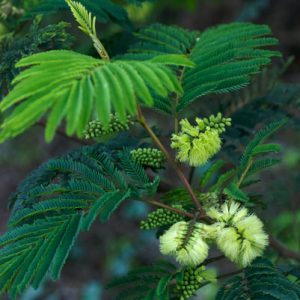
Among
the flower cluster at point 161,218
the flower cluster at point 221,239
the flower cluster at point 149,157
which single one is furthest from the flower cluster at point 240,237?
the flower cluster at point 149,157

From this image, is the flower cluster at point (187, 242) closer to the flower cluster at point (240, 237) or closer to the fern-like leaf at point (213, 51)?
the flower cluster at point (240, 237)

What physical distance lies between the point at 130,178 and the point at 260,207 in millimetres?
416

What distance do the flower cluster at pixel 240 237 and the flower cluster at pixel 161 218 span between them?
109mm

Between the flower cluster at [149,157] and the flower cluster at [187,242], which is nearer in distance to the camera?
the flower cluster at [187,242]

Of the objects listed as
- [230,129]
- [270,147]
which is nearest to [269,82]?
[230,129]

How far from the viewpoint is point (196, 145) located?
1.22 meters

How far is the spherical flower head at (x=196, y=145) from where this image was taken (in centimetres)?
122

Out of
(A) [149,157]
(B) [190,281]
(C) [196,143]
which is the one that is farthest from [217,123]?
(B) [190,281]

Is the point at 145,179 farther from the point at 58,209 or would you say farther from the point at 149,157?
the point at 58,209

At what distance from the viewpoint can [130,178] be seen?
4.48ft

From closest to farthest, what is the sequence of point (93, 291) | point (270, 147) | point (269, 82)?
point (270, 147) < point (269, 82) < point (93, 291)

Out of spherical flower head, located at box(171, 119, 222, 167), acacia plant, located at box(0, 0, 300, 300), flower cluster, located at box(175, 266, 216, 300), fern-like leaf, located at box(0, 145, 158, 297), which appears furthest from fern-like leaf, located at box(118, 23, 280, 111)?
flower cluster, located at box(175, 266, 216, 300)

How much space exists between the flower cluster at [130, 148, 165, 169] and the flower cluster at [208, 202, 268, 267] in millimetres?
214

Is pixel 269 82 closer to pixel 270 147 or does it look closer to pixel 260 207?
pixel 260 207
